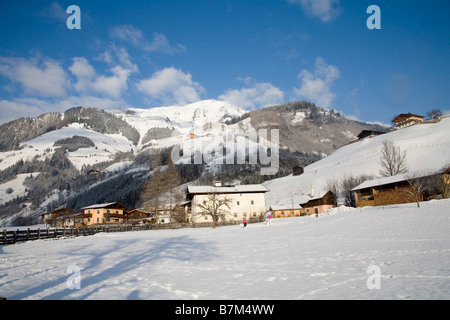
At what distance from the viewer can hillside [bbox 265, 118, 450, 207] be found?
268ft

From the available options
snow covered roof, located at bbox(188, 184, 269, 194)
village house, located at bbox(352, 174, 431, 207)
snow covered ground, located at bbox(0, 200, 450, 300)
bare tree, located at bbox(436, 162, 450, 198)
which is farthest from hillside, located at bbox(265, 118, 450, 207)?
snow covered ground, located at bbox(0, 200, 450, 300)

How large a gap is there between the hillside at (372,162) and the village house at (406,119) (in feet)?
42.8

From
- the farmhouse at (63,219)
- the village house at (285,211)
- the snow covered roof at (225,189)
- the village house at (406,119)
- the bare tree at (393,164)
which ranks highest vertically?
the village house at (406,119)

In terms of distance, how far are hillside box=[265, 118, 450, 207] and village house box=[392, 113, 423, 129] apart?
42.8 feet

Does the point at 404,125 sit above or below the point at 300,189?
above

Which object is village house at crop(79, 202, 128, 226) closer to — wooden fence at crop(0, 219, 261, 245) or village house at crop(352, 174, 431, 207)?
wooden fence at crop(0, 219, 261, 245)

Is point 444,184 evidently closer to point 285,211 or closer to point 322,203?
point 322,203

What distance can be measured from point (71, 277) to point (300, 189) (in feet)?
316

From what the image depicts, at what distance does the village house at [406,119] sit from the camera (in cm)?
13061

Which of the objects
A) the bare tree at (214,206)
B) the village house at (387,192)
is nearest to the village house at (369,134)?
the village house at (387,192)

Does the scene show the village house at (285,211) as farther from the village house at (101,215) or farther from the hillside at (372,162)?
the village house at (101,215)

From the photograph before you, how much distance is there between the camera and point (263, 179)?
14125cm
